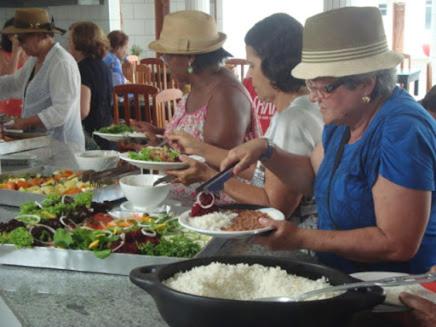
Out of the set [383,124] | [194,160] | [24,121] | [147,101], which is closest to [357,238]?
[383,124]

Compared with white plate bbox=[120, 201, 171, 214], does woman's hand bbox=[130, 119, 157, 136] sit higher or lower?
higher

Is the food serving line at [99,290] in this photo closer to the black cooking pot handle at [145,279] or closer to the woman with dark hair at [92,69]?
the black cooking pot handle at [145,279]

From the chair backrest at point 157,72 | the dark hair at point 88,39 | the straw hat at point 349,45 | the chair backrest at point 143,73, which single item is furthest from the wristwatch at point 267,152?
the chair backrest at point 143,73

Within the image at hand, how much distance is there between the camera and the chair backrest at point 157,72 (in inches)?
255

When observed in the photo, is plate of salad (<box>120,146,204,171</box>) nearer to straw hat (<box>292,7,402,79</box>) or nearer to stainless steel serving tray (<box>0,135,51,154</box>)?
straw hat (<box>292,7,402,79</box>)

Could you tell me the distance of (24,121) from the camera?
3.19 metres

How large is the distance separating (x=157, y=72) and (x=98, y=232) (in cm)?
552

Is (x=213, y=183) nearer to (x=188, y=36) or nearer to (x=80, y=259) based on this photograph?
(x=80, y=259)

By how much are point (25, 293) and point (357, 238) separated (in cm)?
69

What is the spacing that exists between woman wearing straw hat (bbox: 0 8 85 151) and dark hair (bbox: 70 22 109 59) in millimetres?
585

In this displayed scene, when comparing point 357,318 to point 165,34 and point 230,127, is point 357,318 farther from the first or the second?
point 165,34

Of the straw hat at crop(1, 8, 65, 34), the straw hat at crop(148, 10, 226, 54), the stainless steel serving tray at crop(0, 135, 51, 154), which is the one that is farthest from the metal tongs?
A: the straw hat at crop(1, 8, 65, 34)

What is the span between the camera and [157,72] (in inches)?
266

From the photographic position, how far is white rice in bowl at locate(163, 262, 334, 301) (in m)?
1.00
